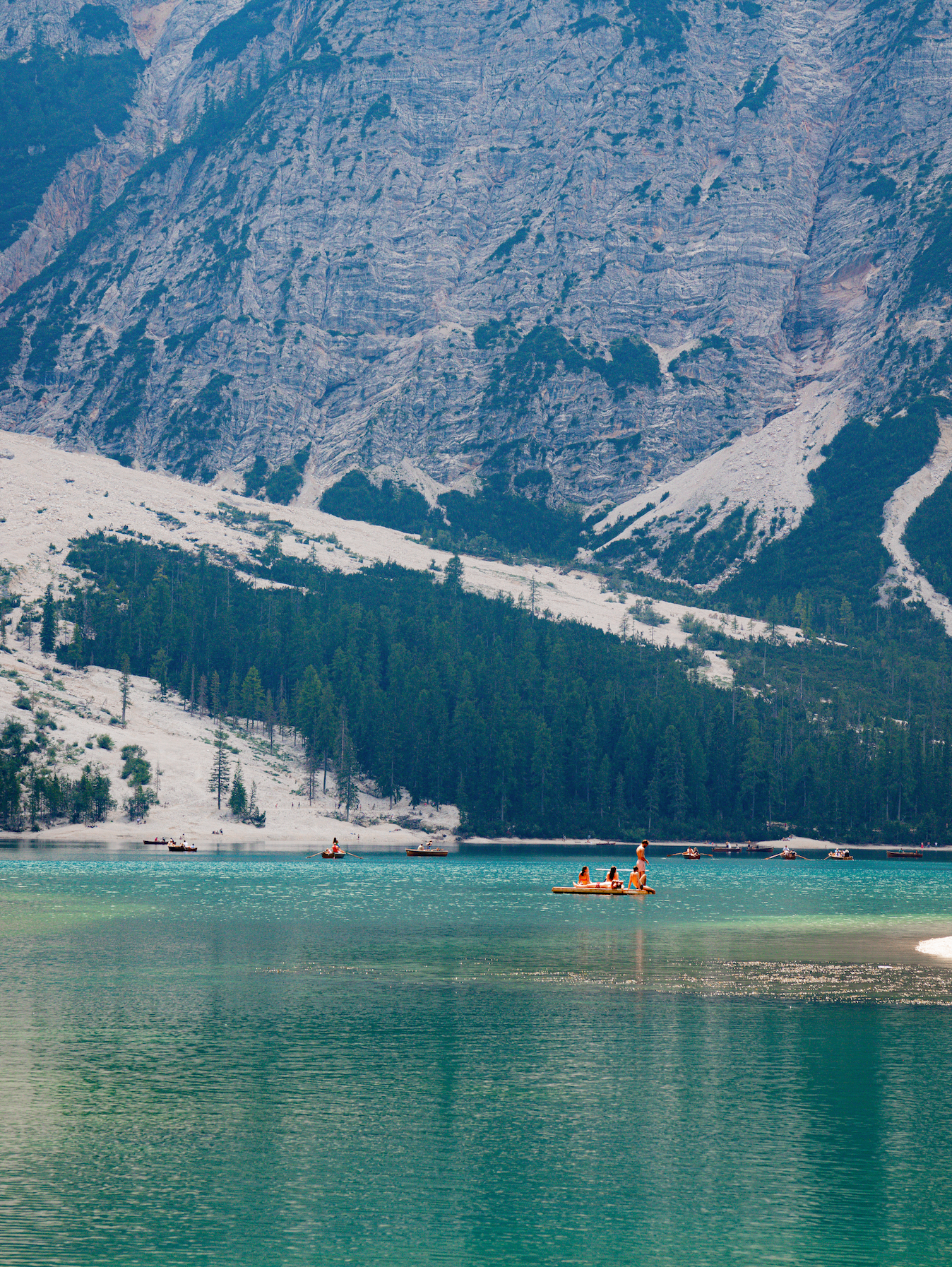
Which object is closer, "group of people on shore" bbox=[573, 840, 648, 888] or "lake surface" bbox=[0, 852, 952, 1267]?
"lake surface" bbox=[0, 852, 952, 1267]

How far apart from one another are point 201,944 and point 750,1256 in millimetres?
52268

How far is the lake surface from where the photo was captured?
29531 millimetres

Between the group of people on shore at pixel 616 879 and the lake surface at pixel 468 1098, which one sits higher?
the group of people on shore at pixel 616 879

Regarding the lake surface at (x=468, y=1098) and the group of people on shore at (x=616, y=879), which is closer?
the lake surface at (x=468, y=1098)

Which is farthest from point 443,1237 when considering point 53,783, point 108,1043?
point 53,783

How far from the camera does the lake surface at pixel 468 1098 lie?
29.5 meters

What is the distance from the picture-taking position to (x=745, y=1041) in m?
48.9

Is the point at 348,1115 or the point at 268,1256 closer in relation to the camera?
the point at 268,1256

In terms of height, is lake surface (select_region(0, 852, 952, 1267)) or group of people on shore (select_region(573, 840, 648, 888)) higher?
group of people on shore (select_region(573, 840, 648, 888))

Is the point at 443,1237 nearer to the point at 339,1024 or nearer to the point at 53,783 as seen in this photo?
the point at 339,1024

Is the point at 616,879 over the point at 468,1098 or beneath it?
over

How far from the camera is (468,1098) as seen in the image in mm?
40594

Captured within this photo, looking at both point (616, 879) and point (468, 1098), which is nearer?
point (468, 1098)

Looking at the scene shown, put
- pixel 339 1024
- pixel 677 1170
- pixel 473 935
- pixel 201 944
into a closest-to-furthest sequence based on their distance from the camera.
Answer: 1. pixel 677 1170
2. pixel 339 1024
3. pixel 201 944
4. pixel 473 935
